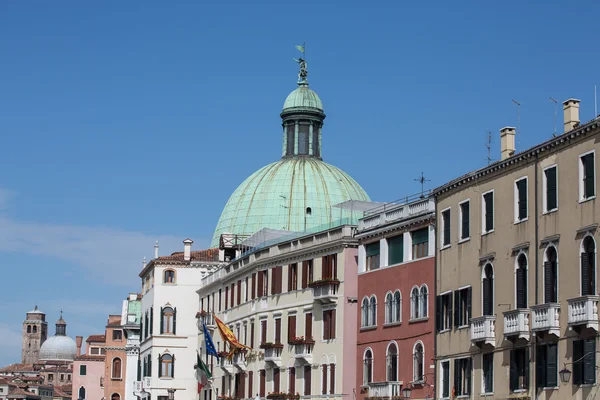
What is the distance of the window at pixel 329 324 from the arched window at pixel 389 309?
204 inches

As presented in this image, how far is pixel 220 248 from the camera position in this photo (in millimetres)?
90875

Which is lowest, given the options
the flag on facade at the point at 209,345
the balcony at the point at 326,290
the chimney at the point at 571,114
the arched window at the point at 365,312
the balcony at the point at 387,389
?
the balcony at the point at 387,389

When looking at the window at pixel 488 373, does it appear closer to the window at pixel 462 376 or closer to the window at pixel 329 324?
the window at pixel 462 376

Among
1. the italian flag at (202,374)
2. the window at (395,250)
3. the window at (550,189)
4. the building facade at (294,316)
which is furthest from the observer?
the italian flag at (202,374)

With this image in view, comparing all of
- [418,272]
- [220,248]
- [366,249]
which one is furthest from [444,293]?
[220,248]

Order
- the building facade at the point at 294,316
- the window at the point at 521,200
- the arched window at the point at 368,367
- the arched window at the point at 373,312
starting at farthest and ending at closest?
the building facade at the point at 294,316 < the arched window at the point at 373,312 < the arched window at the point at 368,367 < the window at the point at 521,200

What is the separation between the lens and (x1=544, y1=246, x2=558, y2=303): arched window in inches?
1796

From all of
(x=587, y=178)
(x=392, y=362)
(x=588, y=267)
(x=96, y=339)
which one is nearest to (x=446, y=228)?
(x=392, y=362)

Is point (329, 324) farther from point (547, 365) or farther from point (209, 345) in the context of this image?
point (547, 365)

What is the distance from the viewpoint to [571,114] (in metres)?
48.3

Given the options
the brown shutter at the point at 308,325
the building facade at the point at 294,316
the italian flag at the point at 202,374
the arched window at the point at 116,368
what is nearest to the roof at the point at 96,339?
the arched window at the point at 116,368

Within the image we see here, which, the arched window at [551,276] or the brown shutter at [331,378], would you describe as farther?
the brown shutter at [331,378]

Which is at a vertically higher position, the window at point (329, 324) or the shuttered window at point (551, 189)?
the shuttered window at point (551, 189)

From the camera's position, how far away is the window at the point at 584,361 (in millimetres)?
42906
